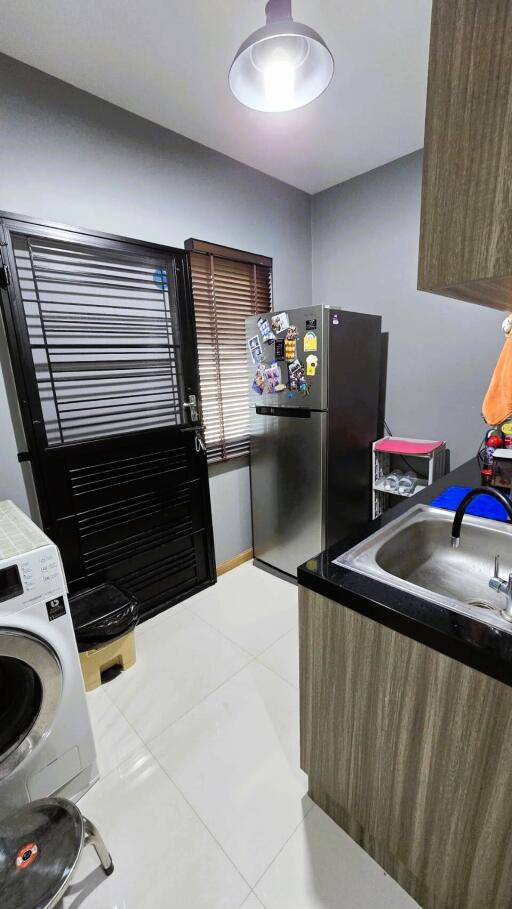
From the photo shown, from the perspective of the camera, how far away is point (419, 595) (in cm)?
86

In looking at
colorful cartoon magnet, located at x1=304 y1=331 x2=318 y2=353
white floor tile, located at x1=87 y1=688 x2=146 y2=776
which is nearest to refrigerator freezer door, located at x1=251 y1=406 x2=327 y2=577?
colorful cartoon magnet, located at x1=304 y1=331 x2=318 y2=353

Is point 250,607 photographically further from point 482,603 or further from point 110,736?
point 482,603

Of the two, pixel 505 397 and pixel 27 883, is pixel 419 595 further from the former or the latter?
pixel 505 397

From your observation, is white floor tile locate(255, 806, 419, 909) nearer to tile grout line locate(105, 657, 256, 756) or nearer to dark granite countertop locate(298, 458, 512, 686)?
tile grout line locate(105, 657, 256, 756)

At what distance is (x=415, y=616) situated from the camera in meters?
0.80

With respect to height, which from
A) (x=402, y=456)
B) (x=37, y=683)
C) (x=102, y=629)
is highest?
(x=402, y=456)

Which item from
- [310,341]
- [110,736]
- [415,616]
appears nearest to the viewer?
[415,616]

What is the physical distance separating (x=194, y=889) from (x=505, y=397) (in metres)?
2.18

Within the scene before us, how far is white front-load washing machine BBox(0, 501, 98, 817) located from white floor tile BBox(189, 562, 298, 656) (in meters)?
0.91

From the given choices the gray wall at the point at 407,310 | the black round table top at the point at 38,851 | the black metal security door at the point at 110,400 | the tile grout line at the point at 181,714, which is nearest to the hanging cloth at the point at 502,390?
the gray wall at the point at 407,310

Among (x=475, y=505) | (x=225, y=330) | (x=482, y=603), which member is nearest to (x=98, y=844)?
(x=482, y=603)

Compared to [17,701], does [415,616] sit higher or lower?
higher

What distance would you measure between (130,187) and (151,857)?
107 inches

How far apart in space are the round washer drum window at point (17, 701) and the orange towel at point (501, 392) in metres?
2.21
